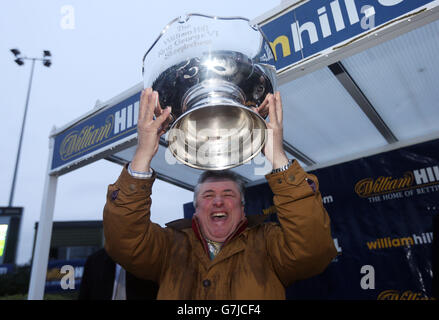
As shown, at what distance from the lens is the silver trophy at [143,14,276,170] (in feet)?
3.43

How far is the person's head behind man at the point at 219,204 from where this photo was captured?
1767mm

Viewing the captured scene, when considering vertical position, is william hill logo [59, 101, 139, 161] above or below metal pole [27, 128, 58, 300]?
above

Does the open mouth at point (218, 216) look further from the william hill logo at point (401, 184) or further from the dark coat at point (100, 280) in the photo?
the william hill logo at point (401, 184)

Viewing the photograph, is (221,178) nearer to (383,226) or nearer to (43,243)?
(383,226)

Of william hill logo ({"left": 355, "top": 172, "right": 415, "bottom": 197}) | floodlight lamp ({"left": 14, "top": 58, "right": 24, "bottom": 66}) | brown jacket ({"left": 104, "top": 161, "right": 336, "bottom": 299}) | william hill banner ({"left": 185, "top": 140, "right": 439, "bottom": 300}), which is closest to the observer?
brown jacket ({"left": 104, "top": 161, "right": 336, "bottom": 299})

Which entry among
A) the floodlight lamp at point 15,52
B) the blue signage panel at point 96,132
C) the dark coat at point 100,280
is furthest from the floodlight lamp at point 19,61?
the dark coat at point 100,280

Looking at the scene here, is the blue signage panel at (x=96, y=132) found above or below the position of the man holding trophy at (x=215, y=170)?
above

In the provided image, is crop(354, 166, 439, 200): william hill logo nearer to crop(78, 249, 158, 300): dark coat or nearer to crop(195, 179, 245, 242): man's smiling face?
crop(195, 179, 245, 242): man's smiling face

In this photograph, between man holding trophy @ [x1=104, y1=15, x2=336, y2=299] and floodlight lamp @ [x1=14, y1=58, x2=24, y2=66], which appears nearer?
man holding trophy @ [x1=104, y1=15, x2=336, y2=299]

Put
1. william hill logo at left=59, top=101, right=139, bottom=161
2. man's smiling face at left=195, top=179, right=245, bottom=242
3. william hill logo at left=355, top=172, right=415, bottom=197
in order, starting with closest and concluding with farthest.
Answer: man's smiling face at left=195, top=179, right=245, bottom=242
william hill logo at left=59, top=101, right=139, bottom=161
william hill logo at left=355, top=172, right=415, bottom=197

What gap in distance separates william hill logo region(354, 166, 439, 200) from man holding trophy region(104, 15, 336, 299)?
269 centimetres

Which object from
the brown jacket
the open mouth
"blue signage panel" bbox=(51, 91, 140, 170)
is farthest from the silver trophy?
"blue signage panel" bbox=(51, 91, 140, 170)

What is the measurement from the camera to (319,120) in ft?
11.2

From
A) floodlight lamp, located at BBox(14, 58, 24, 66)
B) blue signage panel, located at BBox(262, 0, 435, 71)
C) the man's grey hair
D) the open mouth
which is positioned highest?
floodlight lamp, located at BBox(14, 58, 24, 66)
